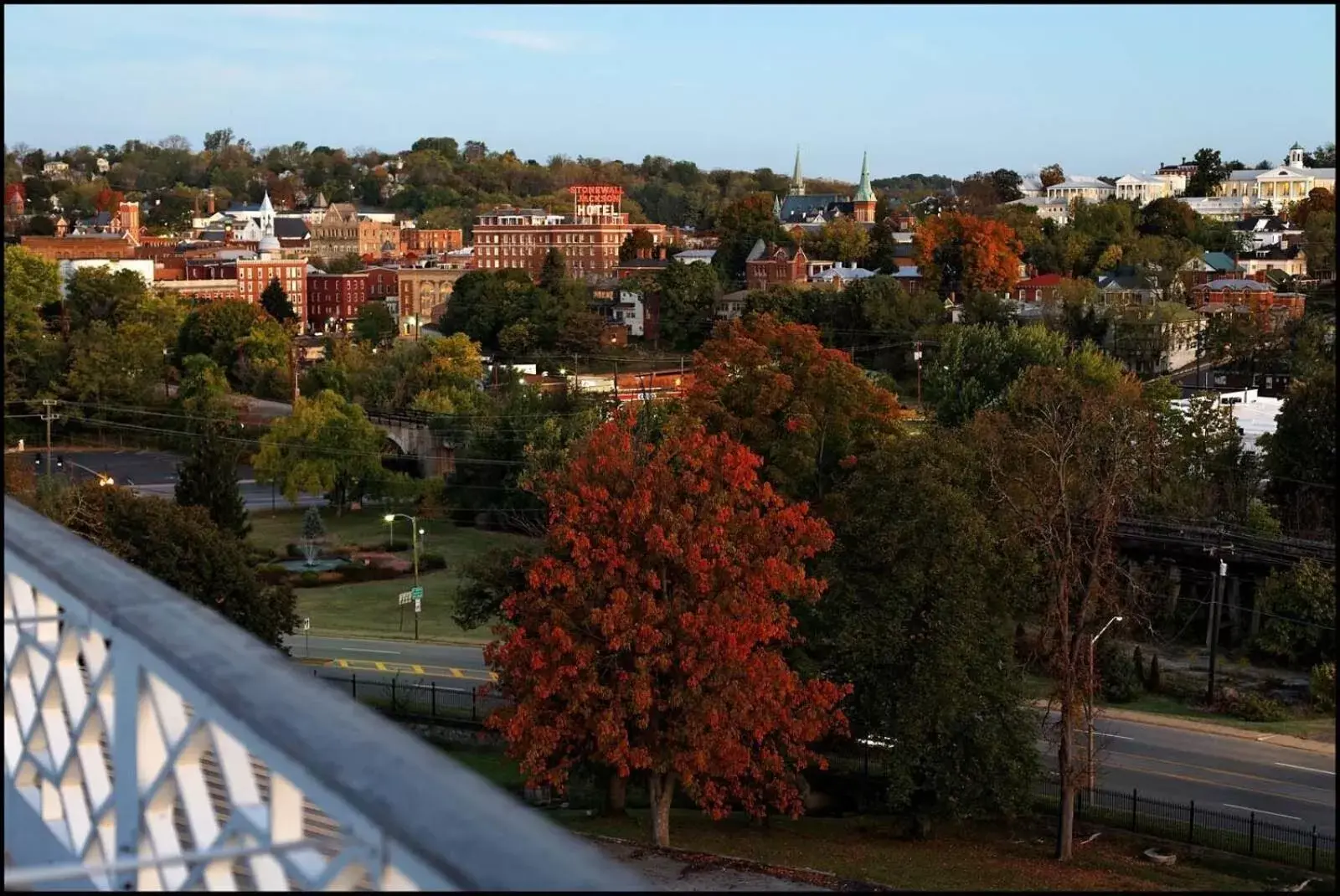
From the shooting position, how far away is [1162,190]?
147375mm

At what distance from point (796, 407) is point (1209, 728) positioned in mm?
7928

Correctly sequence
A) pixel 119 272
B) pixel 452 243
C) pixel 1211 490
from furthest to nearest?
1. pixel 452 243
2. pixel 119 272
3. pixel 1211 490

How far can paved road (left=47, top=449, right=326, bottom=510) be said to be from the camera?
167ft

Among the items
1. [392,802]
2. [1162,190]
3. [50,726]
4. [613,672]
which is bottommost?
[613,672]

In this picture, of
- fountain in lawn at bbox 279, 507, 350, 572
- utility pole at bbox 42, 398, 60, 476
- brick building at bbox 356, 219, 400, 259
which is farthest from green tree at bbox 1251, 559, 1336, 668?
brick building at bbox 356, 219, 400, 259

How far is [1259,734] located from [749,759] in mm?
9973

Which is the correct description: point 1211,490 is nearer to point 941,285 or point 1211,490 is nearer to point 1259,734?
point 1259,734

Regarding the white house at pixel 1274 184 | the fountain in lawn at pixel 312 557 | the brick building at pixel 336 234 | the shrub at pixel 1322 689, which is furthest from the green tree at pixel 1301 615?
A: the white house at pixel 1274 184

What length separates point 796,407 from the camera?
25328 millimetres

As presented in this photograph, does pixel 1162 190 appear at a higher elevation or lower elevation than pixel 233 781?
higher

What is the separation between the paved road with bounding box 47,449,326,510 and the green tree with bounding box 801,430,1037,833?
30.9m

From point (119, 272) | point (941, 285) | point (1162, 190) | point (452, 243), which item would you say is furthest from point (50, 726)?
point (1162, 190)

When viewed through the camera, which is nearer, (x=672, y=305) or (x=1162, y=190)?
(x=672, y=305)

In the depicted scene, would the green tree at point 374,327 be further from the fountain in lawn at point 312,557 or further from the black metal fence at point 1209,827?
the black metal fence at point 1209,827
